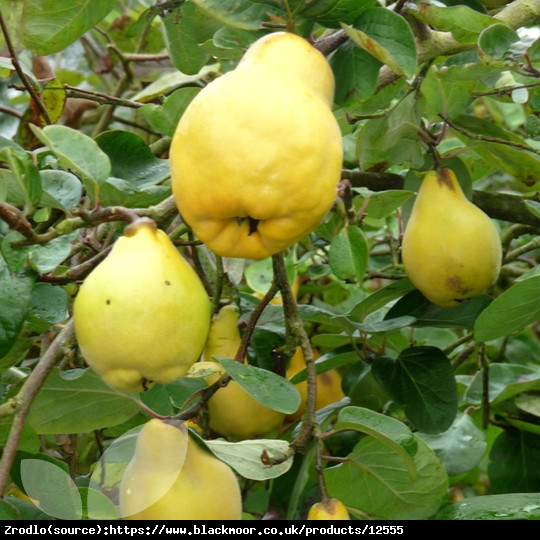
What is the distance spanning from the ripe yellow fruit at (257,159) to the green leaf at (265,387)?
0.16m

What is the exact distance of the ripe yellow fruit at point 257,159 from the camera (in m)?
0.68

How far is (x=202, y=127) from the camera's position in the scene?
0.70m

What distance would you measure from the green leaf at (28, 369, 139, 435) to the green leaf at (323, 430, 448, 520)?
0.26 meters

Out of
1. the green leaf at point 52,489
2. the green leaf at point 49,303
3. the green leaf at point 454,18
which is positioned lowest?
the green leaf at point 52,489

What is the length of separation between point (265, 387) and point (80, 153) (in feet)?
0.98

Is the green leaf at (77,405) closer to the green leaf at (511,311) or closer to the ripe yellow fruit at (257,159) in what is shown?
the ripe yellow fruit at (257,159)

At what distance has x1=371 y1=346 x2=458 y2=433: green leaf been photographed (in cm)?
117

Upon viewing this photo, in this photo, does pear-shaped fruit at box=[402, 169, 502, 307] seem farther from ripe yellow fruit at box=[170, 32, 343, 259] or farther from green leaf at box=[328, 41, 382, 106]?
ripe yellow fruit at box=[170, 32, 343, 259]

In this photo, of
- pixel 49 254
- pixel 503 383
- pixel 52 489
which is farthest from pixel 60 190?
pixel 503 383

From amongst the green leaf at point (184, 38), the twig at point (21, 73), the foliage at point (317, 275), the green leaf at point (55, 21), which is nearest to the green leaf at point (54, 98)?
the foliage at point (317, 275)

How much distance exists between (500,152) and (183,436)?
25.2 inches

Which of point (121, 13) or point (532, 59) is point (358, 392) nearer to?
point (532, 59)

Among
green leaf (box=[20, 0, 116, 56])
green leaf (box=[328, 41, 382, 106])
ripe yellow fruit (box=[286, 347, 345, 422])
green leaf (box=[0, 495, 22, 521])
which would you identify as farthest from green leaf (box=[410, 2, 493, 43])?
green leaf (box=[0, 495, 22, 521])

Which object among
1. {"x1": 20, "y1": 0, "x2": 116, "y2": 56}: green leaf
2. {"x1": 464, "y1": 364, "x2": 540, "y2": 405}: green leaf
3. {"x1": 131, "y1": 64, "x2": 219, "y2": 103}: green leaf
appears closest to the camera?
{"x1": 20, "y1": 0, "x2": 116, "y2": 56}: green leaf
